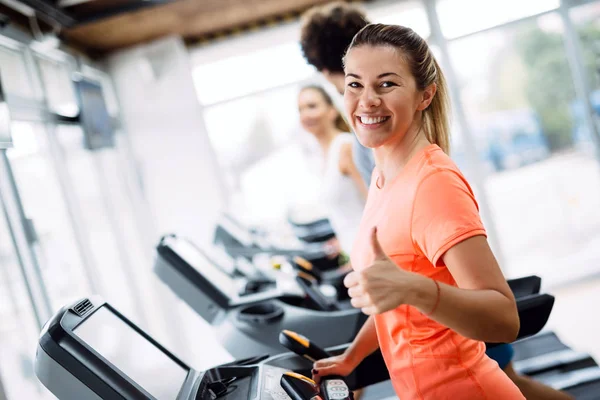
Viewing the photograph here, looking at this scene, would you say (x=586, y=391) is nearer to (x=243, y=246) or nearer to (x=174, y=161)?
(x=243, y=246)

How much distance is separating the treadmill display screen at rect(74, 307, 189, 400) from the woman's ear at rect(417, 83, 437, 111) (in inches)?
31.3

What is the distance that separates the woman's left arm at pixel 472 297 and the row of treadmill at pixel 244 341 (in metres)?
0.47

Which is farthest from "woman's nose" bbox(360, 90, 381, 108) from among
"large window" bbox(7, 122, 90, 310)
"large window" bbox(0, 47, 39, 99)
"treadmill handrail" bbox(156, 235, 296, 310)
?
"large window" bbox(0, 47, 39, 99)

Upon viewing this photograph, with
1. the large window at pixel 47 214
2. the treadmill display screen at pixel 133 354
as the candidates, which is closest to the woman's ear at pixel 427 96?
the treadmill display screen at pixel 133 354

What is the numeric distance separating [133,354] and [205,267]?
1139mm

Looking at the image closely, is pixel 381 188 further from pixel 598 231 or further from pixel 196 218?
pixel 598 231

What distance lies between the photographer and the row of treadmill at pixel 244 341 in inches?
45.6

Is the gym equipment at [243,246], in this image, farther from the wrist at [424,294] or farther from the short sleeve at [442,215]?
the wrist at [424,294]

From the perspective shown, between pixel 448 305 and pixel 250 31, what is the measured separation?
5217mm

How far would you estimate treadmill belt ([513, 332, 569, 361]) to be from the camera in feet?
8.83

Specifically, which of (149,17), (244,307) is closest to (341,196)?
(244,307)

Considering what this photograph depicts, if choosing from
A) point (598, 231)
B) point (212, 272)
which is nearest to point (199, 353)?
point (212, 272)

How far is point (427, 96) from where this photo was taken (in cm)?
119

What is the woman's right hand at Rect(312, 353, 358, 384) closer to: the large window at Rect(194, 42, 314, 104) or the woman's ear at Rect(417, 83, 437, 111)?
the woman's ear at Rect(417, 83, 437, 111)
